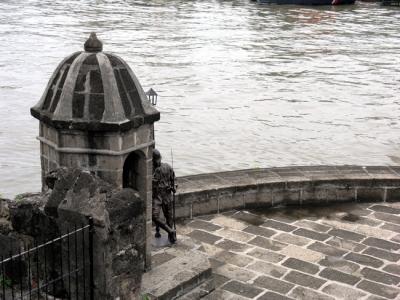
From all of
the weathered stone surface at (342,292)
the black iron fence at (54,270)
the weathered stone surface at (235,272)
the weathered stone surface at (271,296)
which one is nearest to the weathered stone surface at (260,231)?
the weathered stone surface at (235,272)

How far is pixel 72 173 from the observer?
5867mm

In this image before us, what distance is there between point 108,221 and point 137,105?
4.02 ft

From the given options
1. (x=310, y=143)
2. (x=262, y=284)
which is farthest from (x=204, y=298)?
(x=310, y=143)

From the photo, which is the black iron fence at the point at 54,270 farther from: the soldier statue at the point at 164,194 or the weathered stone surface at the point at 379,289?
the weathered stone surface at the point at 379,289

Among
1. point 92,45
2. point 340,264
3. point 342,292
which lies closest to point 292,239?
point 340,264

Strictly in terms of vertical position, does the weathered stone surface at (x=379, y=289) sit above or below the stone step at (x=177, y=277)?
below

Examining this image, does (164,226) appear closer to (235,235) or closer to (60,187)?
(235,235)

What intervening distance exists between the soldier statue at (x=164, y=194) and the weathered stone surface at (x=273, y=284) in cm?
112

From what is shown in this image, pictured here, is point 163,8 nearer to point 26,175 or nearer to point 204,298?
point 26,175

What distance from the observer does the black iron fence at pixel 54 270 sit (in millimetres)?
5656

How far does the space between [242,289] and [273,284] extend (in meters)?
0.38

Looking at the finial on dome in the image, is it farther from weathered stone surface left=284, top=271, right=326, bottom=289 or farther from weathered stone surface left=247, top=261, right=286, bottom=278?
weathered stone surface left=284, top=271, right=326, bottom=289

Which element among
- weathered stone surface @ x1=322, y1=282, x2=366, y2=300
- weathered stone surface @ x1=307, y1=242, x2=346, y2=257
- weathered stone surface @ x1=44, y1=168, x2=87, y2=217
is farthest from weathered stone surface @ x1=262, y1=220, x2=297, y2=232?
weathered stone surface @ x1=44, y1=168, x2=87, y2=217

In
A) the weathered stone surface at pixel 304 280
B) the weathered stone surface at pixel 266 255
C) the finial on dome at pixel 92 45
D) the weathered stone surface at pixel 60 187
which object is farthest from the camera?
the weathered stone surface at pixel 266 255
